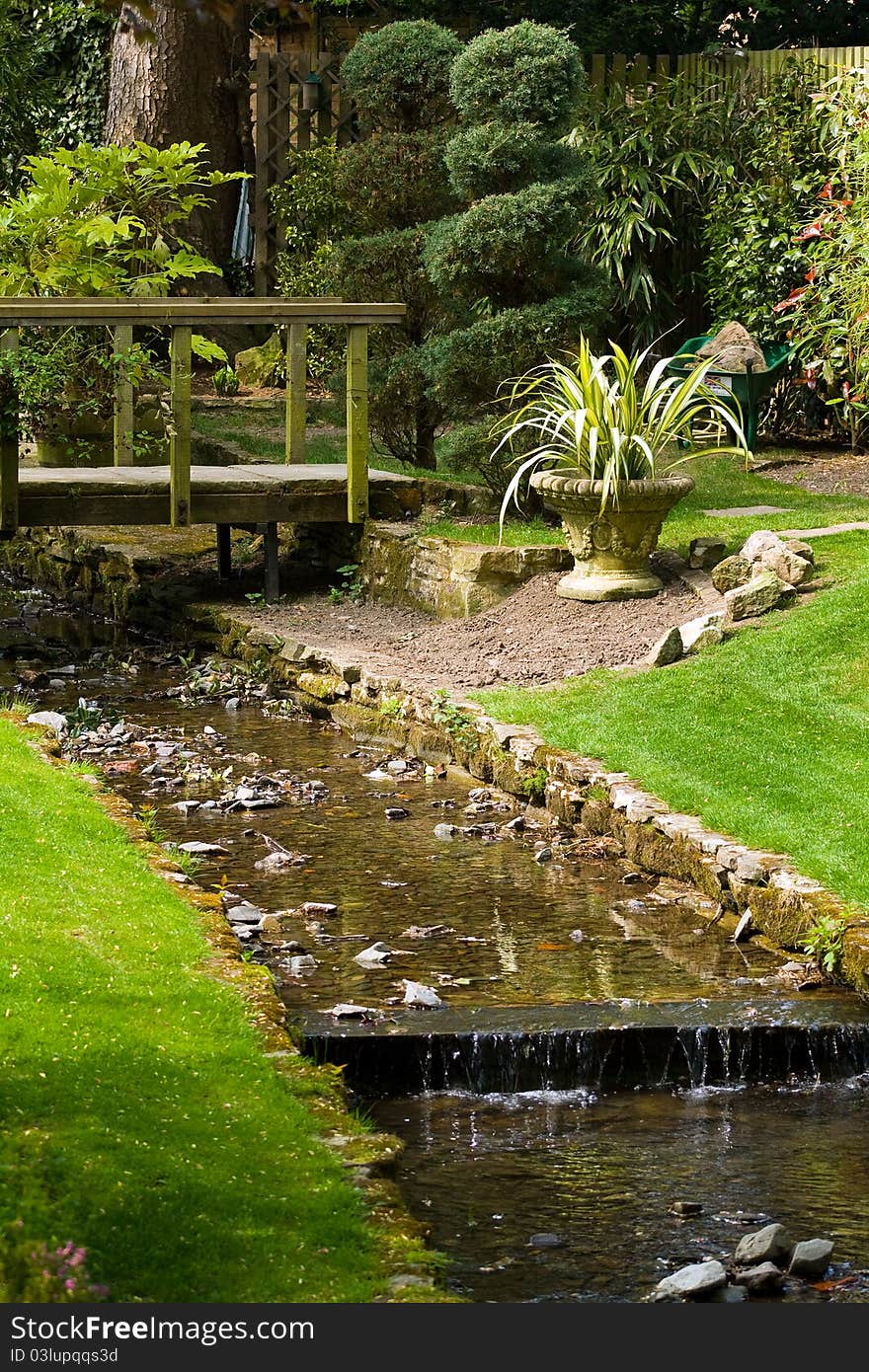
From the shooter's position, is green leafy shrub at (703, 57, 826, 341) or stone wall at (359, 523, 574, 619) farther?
green leafy shrub at (703, 57, 826, 341)

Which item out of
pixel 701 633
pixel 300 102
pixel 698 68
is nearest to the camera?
pixel 701 633

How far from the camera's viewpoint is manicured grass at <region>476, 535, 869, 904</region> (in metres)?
6.95

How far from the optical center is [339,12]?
19219 millimetres

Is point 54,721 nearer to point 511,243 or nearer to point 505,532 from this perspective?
point 505,532

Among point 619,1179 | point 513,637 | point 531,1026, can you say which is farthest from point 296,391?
point 619,1179

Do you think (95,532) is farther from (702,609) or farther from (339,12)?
(339,12)

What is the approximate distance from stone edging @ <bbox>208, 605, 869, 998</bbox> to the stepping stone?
115 inches

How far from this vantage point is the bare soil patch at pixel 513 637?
9.69m

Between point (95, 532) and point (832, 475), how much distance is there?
5578mm

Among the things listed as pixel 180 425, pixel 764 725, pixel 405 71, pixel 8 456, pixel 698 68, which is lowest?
pixel 764 725

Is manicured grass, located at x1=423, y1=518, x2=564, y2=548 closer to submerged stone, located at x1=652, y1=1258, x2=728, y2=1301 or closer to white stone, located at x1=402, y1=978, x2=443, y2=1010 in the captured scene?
white stone, located at x1=402, y1=978, x2=443, y2=1010

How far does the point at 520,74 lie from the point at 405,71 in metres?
1.41

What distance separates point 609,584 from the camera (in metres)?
10.3

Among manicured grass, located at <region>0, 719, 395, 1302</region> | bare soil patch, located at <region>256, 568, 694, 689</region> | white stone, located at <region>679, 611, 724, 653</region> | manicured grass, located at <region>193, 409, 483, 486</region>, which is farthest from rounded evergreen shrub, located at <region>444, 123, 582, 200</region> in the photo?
manicured grass, located at <region>0, 719, 395, 1302</region>
